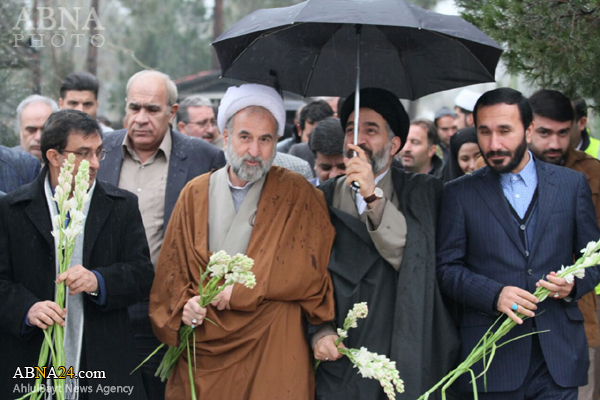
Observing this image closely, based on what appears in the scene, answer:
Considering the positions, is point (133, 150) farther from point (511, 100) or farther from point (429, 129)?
point (429, 129)

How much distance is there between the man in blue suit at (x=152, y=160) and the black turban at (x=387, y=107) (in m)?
1.12

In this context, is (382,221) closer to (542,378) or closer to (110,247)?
(542,378)

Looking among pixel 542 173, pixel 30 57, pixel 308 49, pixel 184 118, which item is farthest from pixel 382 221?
pixel 30 57

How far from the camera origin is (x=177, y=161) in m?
4.88

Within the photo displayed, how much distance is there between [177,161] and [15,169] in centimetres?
94

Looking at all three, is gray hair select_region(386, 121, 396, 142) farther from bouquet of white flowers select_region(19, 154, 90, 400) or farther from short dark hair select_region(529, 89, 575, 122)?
bouquet of white flowers select_region(19, 154, 90, 400)

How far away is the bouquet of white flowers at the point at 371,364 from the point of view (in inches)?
127

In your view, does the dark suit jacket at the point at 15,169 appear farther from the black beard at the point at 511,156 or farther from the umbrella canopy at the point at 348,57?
the black beard at the point at 511,156

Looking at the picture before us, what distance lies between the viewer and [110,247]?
12.8ft

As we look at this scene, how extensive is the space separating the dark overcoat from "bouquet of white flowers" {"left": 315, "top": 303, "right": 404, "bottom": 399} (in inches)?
10.0

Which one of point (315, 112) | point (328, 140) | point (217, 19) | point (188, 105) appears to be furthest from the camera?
point (217, 19)

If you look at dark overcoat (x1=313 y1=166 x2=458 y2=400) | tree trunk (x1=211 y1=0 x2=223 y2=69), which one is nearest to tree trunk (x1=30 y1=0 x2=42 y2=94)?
dark overcoat (x1=313 y1=166 x2=458 y2=400)

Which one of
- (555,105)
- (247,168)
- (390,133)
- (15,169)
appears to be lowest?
(247,168)

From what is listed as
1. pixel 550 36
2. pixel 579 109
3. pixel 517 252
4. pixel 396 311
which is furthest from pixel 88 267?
pixel 579 109
